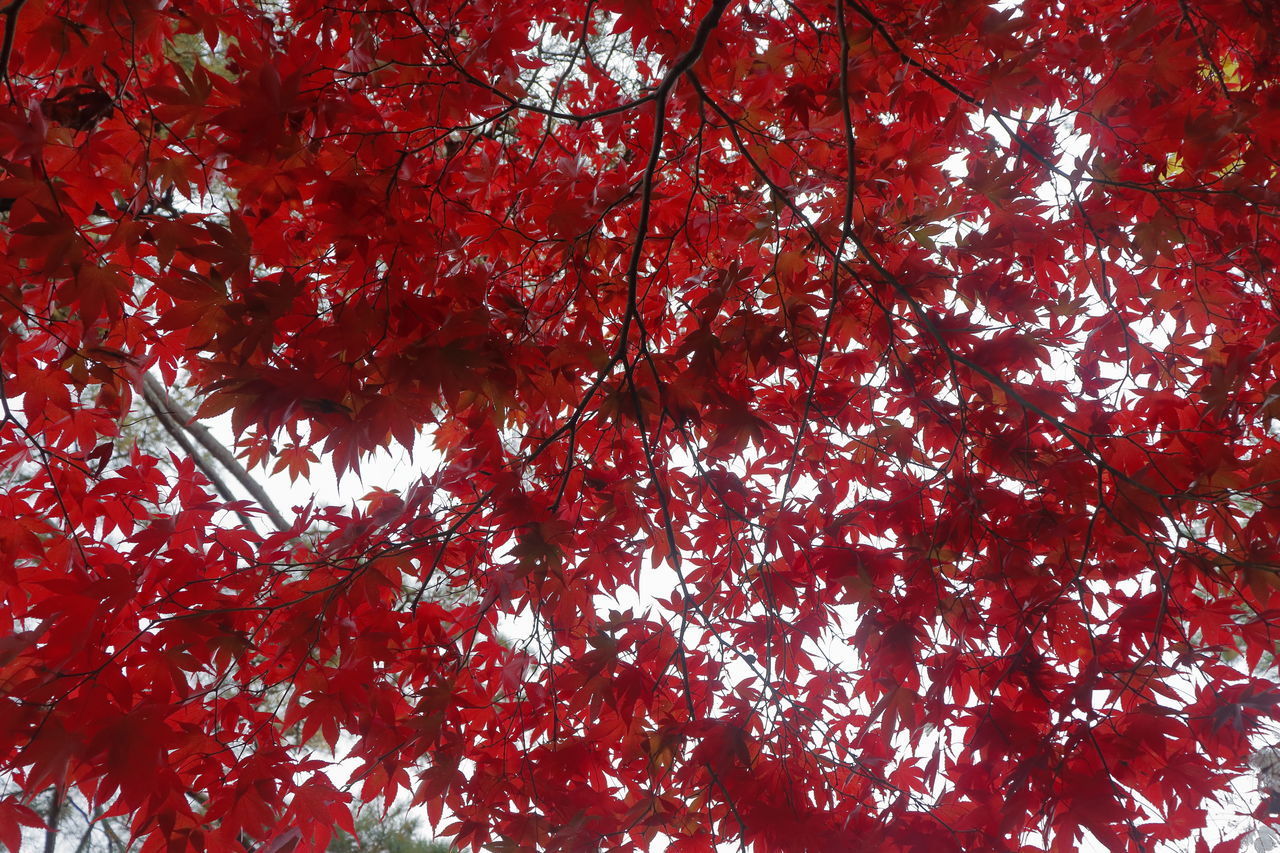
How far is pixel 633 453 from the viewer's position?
2.22 metres

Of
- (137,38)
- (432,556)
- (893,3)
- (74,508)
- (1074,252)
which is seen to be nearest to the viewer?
(137,38)

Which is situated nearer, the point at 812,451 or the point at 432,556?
the point at 432,556

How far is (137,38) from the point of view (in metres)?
1.62

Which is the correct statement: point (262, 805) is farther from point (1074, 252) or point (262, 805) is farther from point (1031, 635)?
point (1074, 252)

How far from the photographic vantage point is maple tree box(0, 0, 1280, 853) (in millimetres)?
1383

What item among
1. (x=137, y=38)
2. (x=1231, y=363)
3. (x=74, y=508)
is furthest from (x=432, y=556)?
(x=1231, y=363)

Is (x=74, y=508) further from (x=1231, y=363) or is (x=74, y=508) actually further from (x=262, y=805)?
(x=1231, y=363)

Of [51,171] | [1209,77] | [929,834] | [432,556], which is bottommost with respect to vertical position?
[929,834]

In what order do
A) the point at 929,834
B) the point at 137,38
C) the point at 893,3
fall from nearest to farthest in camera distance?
the point at 929,834
the point at 137,38
the point at 893,3

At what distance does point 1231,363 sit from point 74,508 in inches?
116

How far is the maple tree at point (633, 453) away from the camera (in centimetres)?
138

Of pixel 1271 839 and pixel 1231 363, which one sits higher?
pixel 1231 363

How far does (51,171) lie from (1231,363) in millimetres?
2658

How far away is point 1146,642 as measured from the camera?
167 cm
